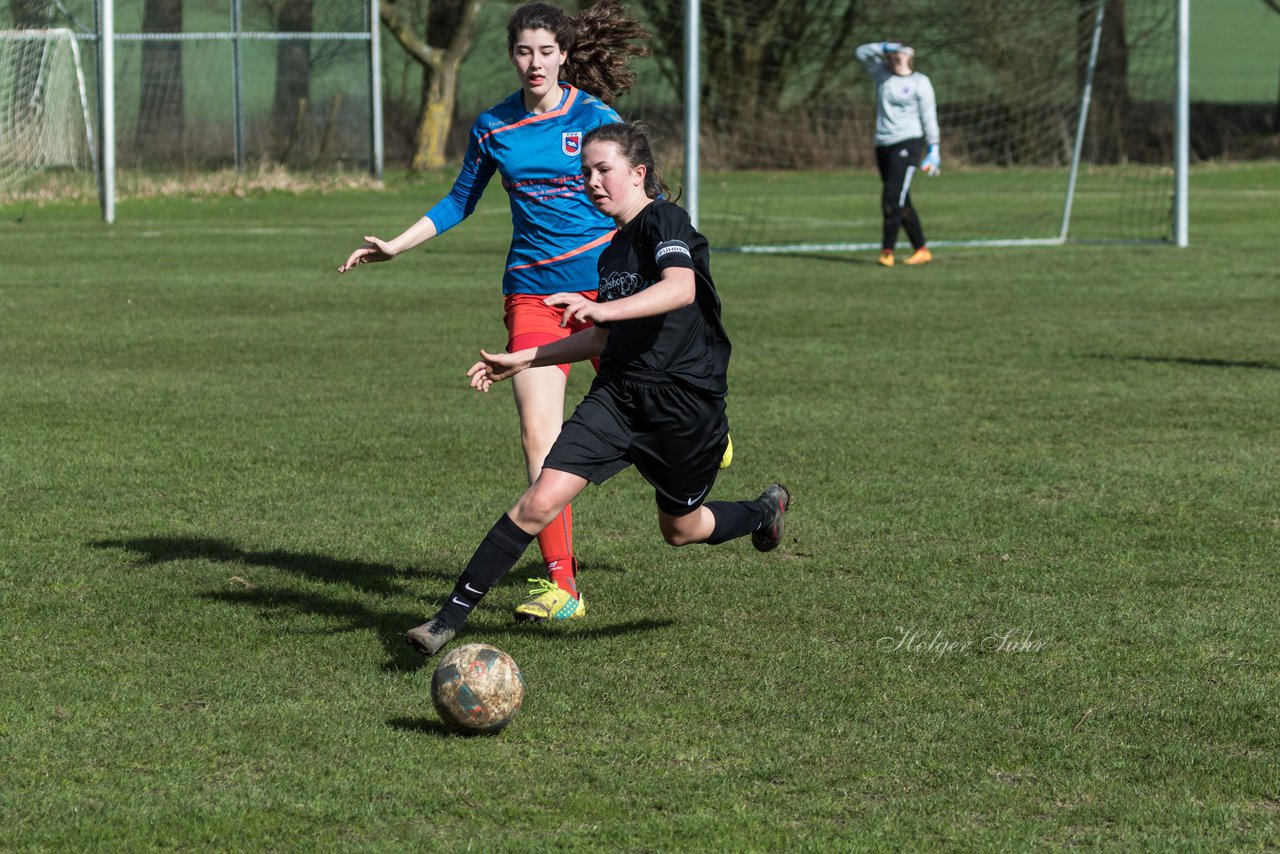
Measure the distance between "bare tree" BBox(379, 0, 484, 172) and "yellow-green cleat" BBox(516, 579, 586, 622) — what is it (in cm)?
2845

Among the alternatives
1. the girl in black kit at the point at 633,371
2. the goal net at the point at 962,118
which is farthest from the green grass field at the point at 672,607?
the goal net at the point at 962,118

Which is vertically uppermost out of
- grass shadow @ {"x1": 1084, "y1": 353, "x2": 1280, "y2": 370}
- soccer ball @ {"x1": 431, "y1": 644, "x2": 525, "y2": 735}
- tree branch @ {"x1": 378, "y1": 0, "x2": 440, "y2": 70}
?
tree branch @ {"x1": 378, "y1": 0, "x2": 440, "y2": 70}

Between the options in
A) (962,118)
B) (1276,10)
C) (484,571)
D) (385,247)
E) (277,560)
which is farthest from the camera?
(1276,10)

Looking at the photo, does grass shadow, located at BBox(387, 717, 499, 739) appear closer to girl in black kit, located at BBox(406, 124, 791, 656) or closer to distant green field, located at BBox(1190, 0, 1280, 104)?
girl in black kit, located at BBox(406, 124, 791, 656)

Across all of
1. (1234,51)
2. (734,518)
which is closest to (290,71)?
(734,518)

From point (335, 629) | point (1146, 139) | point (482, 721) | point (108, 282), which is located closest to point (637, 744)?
point (482, 721)

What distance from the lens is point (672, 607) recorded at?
20.4 feet

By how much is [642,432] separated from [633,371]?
19 cm

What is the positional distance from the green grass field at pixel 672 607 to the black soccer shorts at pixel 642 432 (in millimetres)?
581

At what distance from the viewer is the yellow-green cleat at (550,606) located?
6.00m

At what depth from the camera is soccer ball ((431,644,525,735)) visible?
4.72 meters


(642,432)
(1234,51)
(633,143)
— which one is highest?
(1234,51)

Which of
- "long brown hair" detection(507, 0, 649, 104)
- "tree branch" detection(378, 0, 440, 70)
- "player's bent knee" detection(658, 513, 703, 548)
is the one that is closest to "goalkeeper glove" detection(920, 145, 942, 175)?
Result: "long brown hair" detection(507, 0, 649, 104)

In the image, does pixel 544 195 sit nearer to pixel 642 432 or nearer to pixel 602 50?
pixel 602 50
